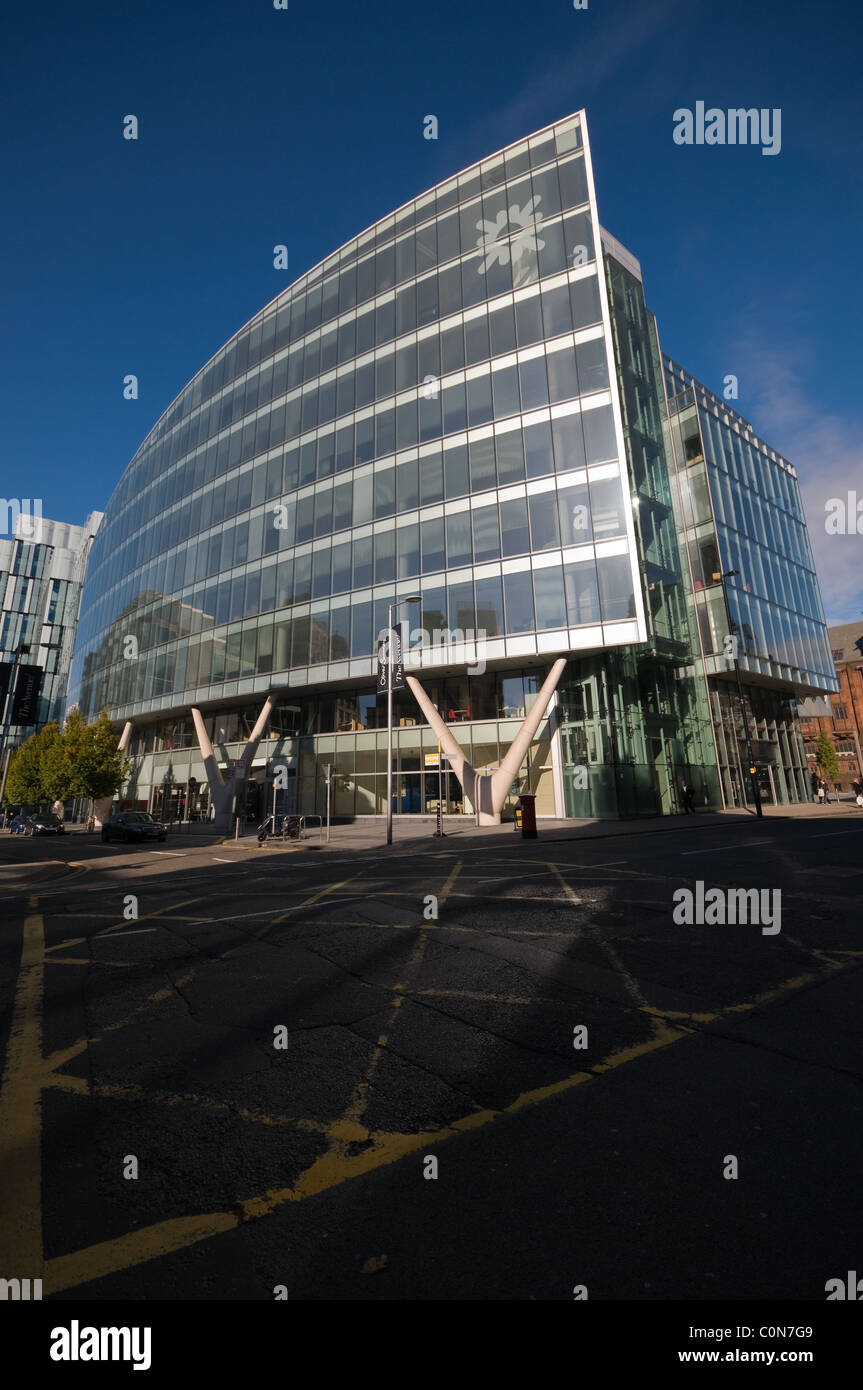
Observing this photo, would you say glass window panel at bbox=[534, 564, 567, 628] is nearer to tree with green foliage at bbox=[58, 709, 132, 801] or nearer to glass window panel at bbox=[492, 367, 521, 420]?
glass window panel at bbox=[492, 367, 521, 420]

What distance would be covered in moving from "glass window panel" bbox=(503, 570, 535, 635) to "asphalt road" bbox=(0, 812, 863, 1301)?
20.8m

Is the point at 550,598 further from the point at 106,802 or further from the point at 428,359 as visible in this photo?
the point at 106,802

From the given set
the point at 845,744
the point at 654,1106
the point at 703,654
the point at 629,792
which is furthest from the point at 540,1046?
the point at 845,744

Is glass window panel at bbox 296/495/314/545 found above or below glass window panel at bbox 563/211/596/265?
below

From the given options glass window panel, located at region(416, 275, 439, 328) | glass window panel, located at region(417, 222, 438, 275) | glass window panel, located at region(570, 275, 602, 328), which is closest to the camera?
glass window panel, located at region(570, 275, 602, 328)

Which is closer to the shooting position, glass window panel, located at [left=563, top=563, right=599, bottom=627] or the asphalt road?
the asphalt road

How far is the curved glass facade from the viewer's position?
91.2 ft

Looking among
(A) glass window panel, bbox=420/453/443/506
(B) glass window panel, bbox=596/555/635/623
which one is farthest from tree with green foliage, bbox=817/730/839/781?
(A) glass window panel, bbox=420/453/443/506

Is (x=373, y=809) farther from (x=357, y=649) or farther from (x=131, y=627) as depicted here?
(x=131, y=627)

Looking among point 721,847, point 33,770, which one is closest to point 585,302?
point 721,847

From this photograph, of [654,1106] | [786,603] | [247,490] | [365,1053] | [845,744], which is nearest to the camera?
[654,1106]

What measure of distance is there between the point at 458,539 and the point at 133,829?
21.3 m

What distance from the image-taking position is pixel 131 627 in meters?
49.4

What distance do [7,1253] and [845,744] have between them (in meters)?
102
